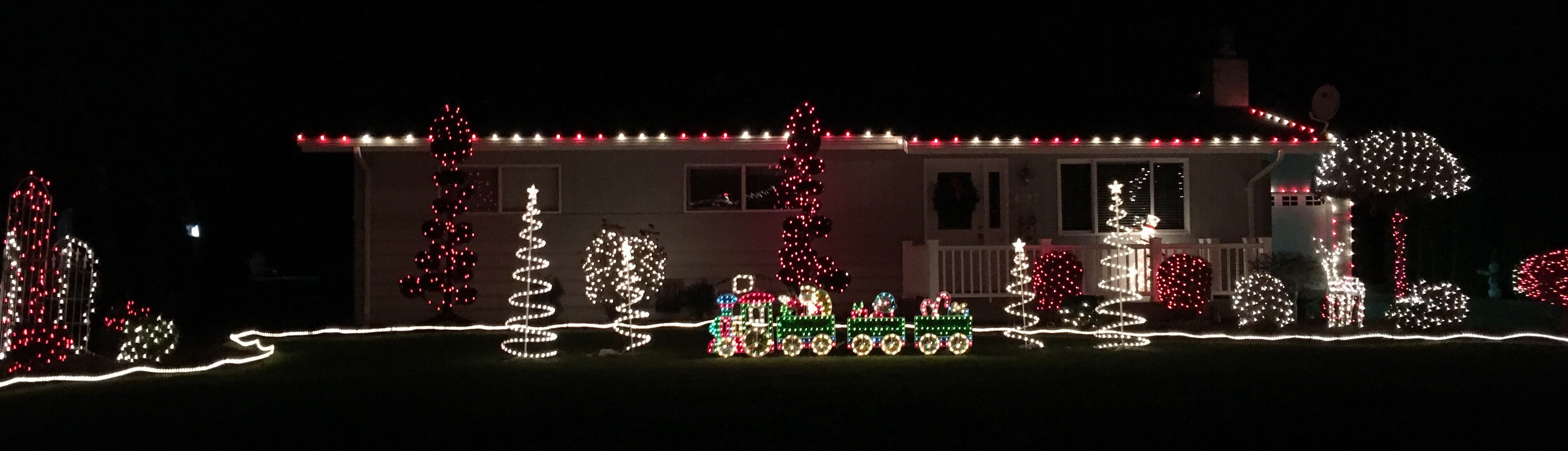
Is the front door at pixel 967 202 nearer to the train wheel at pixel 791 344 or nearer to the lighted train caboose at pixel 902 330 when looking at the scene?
the lighted train caboose at pixel 902 330

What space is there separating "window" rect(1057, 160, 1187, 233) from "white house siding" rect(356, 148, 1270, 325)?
352 mm

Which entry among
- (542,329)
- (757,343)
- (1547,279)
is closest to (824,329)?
(757,343)

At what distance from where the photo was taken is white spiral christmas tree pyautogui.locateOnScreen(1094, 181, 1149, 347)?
1523cm

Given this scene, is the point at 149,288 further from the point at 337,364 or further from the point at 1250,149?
the point at 1250,149

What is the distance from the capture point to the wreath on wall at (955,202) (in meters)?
19.5

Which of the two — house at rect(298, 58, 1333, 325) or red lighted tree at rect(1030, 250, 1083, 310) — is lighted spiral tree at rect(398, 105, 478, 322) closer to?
house at rect(298, 58, 1333, 325)

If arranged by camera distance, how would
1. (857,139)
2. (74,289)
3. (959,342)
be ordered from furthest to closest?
(857,139) < (959,342) < (74,289)

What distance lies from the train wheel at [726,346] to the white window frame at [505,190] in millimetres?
5761

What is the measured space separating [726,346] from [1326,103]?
33.4ft

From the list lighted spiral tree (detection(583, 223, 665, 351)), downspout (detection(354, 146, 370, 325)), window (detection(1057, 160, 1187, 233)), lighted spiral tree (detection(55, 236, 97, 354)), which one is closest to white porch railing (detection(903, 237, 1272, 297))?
window (detection(1057, 160, 1187, 233))

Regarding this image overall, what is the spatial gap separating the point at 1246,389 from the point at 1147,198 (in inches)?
370

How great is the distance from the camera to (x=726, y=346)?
13852 millimetres

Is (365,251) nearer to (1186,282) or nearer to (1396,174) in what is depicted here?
(1186,282)

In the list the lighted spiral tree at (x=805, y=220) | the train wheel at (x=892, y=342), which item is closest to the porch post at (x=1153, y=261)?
the lighted spiral tree at (x=805, y=220)
